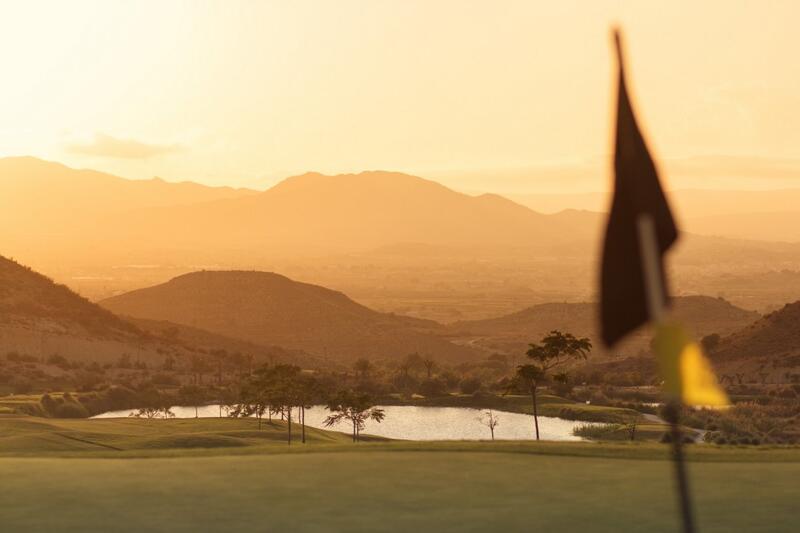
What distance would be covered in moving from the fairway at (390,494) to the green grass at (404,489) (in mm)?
20

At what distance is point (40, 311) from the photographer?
15812 centimetres

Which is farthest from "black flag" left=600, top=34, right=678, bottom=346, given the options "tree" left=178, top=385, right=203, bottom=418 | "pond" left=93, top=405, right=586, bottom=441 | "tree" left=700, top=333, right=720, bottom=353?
"tree" left=700, top=333, right=720, bottom=353

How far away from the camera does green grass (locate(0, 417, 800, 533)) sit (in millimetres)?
11023

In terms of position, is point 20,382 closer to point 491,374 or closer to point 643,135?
point 491,374

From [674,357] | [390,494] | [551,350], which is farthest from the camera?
[551,350]

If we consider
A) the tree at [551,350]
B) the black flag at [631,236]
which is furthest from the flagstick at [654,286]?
the tree at [551,350]

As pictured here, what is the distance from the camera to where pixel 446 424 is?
90125 mm

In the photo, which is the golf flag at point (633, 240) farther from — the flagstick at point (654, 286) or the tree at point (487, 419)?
the tree at point (487, 419)

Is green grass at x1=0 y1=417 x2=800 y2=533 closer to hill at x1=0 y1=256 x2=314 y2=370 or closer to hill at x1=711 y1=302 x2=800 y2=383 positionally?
hill at x1=711 y1=302 x2=800 y2=383

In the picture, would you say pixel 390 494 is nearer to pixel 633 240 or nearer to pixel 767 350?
pixel 633 240

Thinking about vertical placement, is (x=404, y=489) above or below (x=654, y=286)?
below

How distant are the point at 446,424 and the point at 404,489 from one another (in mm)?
78257

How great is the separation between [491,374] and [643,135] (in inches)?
5145

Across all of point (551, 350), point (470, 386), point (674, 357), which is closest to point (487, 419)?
point (470, 386)
